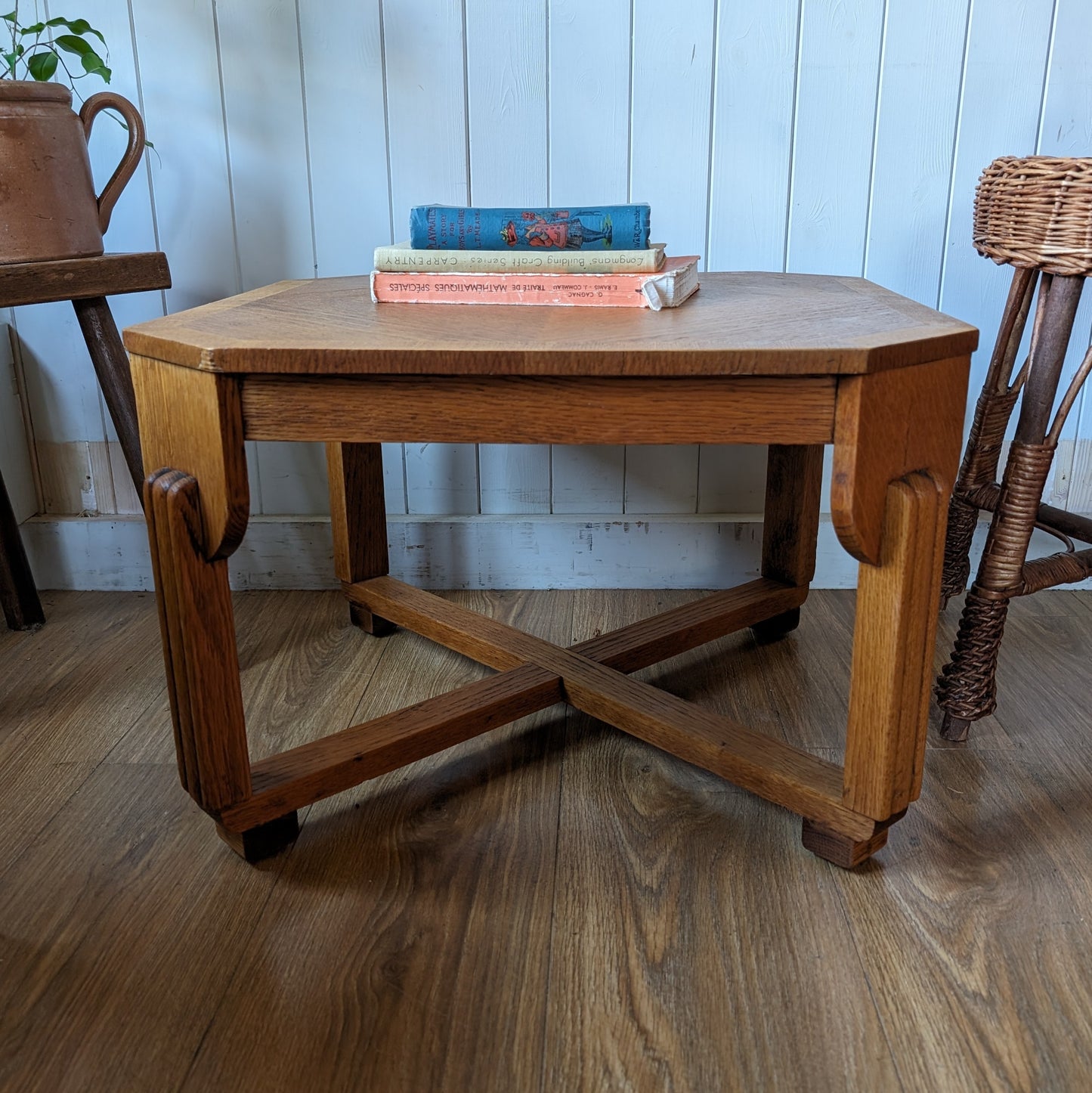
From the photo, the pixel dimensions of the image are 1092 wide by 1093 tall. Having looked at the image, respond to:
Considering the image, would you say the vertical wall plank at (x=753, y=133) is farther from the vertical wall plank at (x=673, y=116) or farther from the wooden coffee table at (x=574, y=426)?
the wooden coffee table at (x=574, y=426)

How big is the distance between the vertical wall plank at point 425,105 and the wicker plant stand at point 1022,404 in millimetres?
730

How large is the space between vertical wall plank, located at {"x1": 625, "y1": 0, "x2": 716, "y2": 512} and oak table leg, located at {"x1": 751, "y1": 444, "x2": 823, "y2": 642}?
1.28 feet

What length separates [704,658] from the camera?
142 cm

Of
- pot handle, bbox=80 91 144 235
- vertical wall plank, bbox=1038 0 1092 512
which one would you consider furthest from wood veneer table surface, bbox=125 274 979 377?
vertical wall plank, bbox=1038 0 1092 512

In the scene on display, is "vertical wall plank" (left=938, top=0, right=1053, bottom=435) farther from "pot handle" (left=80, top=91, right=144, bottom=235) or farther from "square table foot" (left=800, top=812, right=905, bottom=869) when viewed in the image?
"pot handle" (left=80, top=91, right=144, bottom=235)

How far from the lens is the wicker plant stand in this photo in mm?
1048

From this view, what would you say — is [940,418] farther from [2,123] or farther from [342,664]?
[2,123]

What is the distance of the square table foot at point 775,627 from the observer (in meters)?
1.47

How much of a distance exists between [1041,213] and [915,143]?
497mm

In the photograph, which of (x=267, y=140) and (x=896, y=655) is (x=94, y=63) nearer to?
(x=267, y=140)

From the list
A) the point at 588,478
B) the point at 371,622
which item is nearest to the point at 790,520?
the point at 588,478

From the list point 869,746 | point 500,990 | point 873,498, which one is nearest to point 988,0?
point 873,498

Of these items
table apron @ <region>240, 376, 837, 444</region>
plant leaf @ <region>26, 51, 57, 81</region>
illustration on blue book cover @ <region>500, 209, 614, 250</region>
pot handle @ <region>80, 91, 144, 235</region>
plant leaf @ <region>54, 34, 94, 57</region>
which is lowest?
table apron @ <region>240, 376, 837, 444</region>

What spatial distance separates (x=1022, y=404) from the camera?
109 cm
